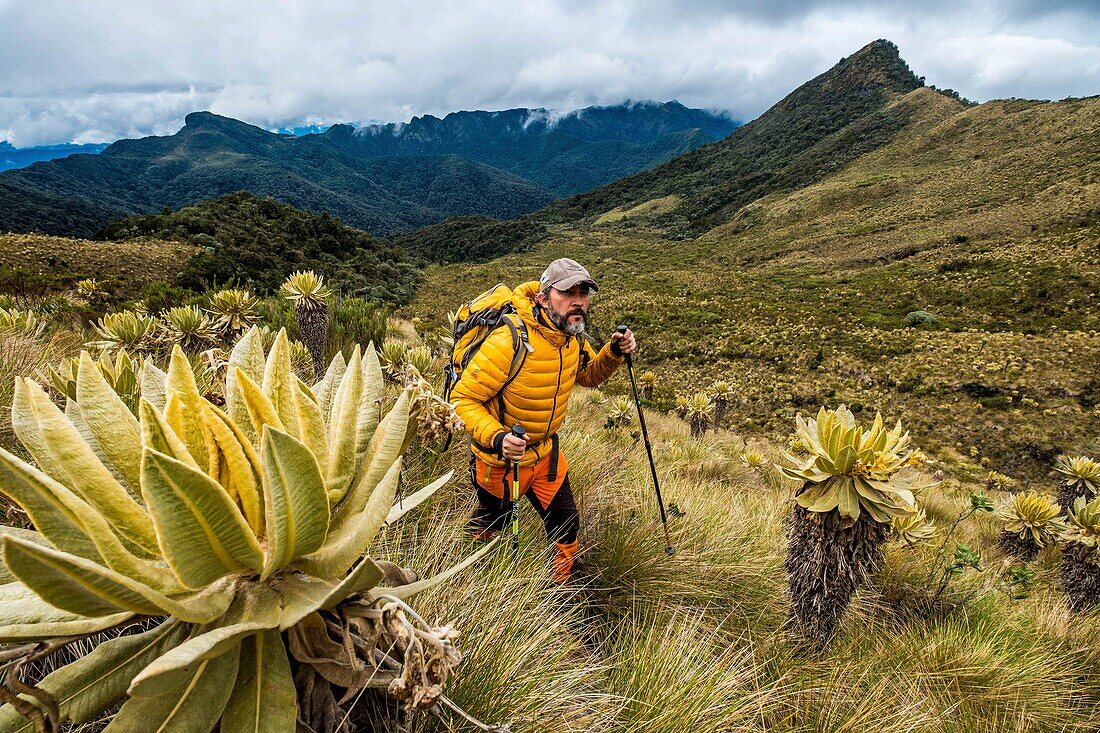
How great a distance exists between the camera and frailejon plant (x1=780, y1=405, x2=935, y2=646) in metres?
2.52

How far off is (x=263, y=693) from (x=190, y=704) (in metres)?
0.11

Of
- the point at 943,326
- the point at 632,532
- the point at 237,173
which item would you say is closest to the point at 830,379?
the point at 943,326

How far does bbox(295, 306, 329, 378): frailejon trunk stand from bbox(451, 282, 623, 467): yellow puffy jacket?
10.0 feet

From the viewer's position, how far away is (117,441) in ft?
3.14

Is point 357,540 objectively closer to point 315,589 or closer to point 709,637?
point 315,589

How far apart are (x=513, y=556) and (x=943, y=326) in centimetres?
3370

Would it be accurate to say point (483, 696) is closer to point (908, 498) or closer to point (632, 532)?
point (632, 532)

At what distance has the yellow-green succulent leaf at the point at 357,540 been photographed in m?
0.89

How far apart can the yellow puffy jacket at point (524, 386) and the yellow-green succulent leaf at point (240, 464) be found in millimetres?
1689

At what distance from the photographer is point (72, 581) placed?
674 mm

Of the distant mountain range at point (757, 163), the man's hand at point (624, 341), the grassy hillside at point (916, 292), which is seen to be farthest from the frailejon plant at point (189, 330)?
the distant mountain range at point (757, 163)

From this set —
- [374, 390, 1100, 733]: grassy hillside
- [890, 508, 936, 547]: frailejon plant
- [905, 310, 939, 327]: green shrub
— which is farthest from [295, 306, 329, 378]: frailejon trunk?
[905, 310, 939, 327]: green shrub

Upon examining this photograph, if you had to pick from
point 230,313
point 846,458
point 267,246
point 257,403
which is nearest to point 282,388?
point 257,403

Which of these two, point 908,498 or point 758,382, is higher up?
point 908,498
